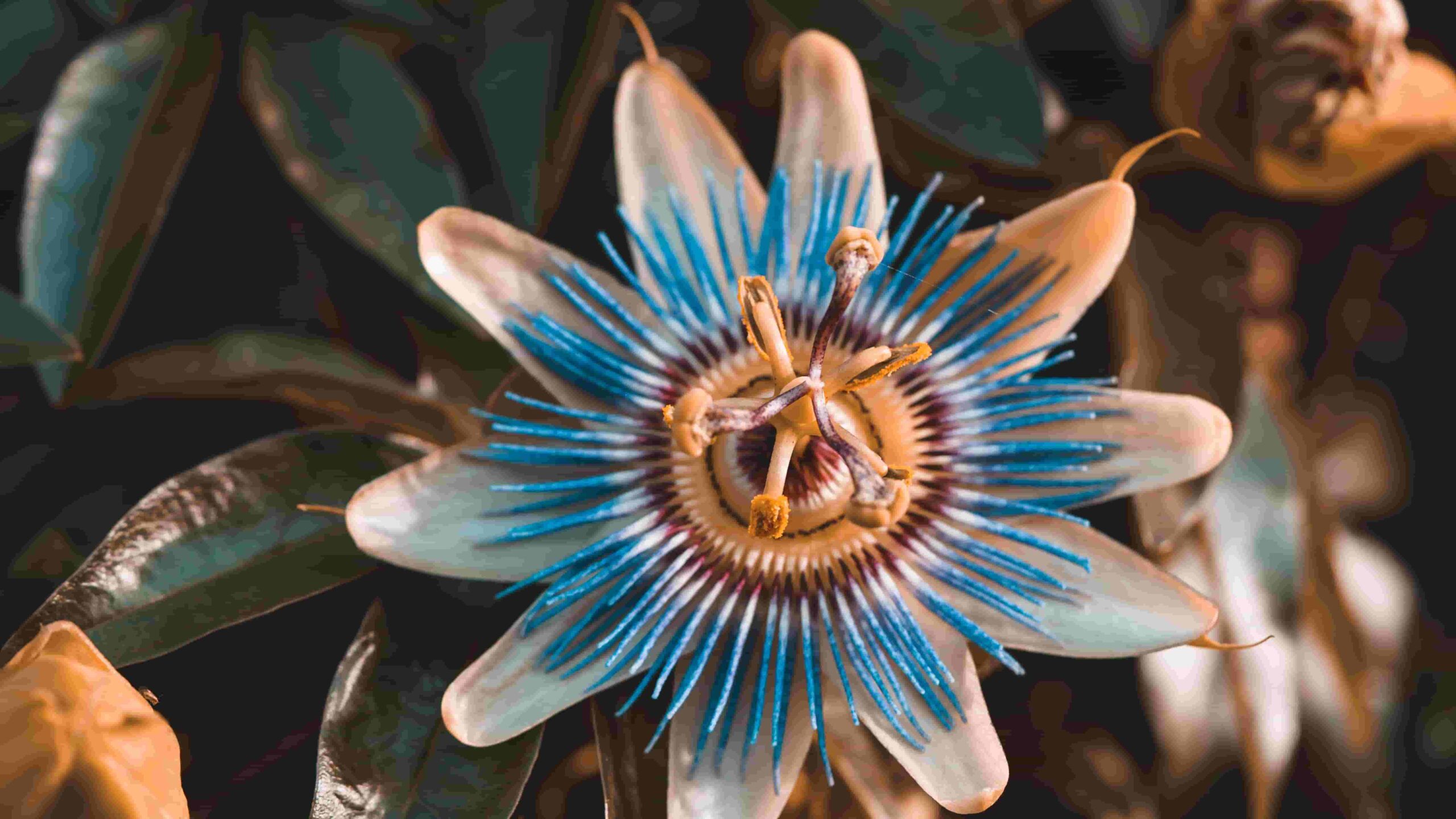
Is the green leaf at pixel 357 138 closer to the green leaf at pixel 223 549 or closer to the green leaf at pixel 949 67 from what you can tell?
the green leaf at pixel 223 549

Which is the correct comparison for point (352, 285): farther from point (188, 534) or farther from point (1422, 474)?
point (1422, 474)

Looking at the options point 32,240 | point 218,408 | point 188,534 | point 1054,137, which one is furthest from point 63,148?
point 1054,137

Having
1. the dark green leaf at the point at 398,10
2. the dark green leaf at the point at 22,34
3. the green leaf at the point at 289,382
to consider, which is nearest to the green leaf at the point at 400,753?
the green leaf at the point at 289,382

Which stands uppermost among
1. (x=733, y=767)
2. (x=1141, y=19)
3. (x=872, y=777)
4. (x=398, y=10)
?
(x=398, y=10)

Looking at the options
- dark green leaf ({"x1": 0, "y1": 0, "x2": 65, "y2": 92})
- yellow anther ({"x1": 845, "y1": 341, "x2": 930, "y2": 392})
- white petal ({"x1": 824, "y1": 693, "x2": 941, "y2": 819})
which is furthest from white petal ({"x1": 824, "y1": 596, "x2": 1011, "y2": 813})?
dark green leaf ({"x1": 0, "y1": 0, "x2": 65, "y2": 92})

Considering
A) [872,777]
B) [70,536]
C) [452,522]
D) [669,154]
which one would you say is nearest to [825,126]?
[669,154]

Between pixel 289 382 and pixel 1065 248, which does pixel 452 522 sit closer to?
pixel 289 382
